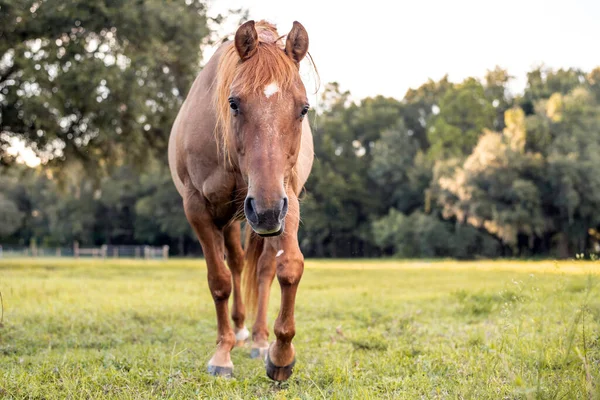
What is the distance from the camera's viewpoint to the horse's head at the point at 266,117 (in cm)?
311

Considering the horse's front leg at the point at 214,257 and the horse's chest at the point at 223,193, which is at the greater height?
the horse's chest at the point at 223,193

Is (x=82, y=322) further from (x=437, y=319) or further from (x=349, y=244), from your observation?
(x=349, y=244)

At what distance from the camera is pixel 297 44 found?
Answer: 3.77 m

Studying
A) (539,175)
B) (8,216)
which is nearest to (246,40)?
(539,175)

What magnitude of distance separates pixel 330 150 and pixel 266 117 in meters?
50.2

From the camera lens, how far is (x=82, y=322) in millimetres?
6660

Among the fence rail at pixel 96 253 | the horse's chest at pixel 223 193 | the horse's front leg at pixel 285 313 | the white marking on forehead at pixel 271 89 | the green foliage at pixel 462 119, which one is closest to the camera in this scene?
the white marking on forehead at pixel 271 89

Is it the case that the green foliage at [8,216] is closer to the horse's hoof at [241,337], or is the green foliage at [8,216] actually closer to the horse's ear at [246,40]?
the horse's hoof at [241,337]

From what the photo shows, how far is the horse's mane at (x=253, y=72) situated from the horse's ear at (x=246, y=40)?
0.04 m

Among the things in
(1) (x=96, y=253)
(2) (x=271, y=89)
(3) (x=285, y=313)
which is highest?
(2) (x=271, y=89)

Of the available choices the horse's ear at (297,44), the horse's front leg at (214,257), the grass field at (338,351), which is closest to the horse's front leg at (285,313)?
the grass field at (338,351)

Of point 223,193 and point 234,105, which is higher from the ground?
point 234,105

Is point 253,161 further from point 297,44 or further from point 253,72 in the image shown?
point 297,44

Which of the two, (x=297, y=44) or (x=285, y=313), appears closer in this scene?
(x=285, y=313)
